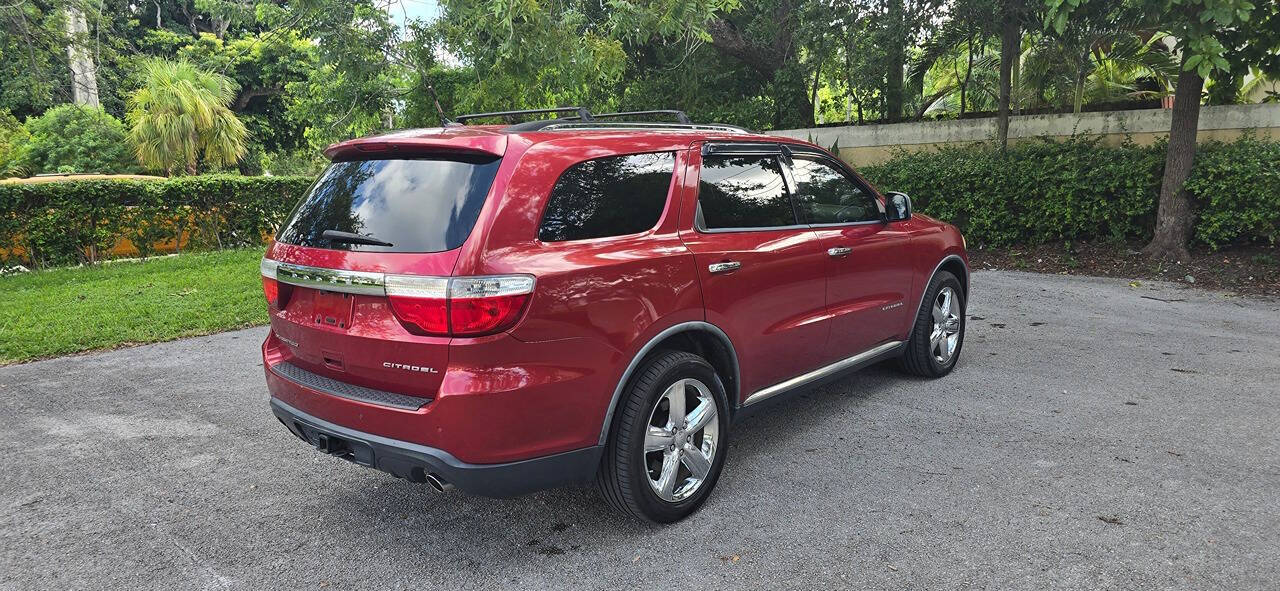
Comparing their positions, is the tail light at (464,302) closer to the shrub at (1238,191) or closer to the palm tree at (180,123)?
the shrub at (1238,191)

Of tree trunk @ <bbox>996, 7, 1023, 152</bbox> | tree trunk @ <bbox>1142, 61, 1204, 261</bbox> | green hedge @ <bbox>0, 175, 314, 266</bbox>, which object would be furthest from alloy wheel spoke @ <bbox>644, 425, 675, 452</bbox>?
green hedge @ <bbox>0, 175, 314, 266</bbox>

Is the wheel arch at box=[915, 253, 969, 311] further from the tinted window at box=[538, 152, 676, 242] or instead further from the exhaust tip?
the exhaust tip

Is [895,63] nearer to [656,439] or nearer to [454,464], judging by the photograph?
[656,439]

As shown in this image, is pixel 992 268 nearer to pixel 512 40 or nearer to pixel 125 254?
pixel 512 40

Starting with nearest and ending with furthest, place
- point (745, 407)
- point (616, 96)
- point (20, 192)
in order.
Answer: point (745, 407)
point (20, 192)
point (616, 96)

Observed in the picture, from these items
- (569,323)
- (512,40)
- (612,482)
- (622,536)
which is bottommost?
(622,536)

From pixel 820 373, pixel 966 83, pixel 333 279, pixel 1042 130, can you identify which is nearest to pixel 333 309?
pixel 333 279

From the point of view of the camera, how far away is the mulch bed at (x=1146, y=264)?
8.42 metres

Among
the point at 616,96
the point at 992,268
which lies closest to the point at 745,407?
the point at 992,268

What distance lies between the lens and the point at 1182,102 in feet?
29.6

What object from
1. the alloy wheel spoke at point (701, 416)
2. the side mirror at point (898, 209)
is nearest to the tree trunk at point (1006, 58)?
the side mirror at point (898, 209)

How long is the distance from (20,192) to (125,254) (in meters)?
1.60

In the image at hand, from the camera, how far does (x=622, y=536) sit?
3.26 meters

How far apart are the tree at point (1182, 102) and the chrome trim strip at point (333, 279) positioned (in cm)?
698
